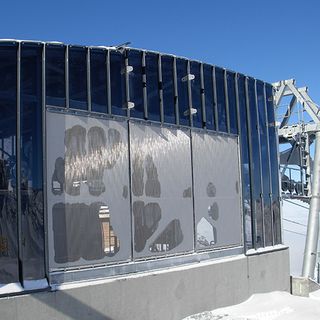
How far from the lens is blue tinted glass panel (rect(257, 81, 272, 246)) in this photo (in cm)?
1402

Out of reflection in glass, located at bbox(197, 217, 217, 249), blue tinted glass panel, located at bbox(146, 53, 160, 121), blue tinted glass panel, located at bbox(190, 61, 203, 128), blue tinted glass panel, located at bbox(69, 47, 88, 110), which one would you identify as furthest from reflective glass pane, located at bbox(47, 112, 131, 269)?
blue tinted glass panel, located at bbox(190, 61, 203, 128)

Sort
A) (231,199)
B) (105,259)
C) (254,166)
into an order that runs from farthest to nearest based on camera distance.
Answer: (254,166) → (231,199) → (105,259)

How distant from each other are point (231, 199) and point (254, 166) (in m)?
1.60

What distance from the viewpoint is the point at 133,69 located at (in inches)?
408

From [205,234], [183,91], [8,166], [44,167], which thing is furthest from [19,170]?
[205,234]

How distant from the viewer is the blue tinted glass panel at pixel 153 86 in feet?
35.1

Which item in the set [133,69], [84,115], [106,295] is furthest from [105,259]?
[133,69]

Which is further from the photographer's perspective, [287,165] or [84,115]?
[287,165]

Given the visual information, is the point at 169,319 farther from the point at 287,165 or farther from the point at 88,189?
the point at 287,165

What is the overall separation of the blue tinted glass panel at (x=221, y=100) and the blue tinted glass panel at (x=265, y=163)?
1964mm

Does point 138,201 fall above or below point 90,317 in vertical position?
above

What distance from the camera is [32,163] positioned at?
8.30 meters

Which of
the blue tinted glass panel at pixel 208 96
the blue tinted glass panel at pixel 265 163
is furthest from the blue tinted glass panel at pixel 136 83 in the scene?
the blue tinted glass panel at pixel 265 163

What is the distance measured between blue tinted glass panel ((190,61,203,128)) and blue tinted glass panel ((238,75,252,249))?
1.87 meters
